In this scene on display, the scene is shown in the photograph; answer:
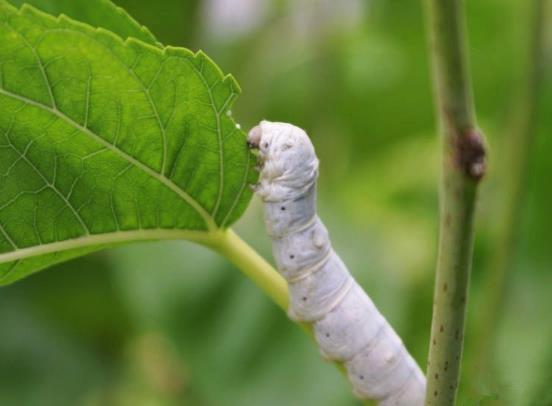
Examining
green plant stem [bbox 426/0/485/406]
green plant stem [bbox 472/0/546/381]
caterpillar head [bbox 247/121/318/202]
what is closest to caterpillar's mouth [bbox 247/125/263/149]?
caterpillar head [bbox 247/121/318/202]

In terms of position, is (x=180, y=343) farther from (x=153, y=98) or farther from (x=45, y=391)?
(x=153, y=98)

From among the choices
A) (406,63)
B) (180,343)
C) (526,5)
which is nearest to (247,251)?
(526,5)

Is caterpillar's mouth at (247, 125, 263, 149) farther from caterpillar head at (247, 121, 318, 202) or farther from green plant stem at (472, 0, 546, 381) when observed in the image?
green plant stem at (472, 0, 546, 381)

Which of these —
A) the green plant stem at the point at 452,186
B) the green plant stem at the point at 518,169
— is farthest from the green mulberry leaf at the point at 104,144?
the green plant stem at the point at 518,169

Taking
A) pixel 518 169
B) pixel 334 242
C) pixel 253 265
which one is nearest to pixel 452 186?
pixel 253 265

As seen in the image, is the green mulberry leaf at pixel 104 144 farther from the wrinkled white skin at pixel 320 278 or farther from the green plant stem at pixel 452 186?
the green plant stem at pixel 452 186
